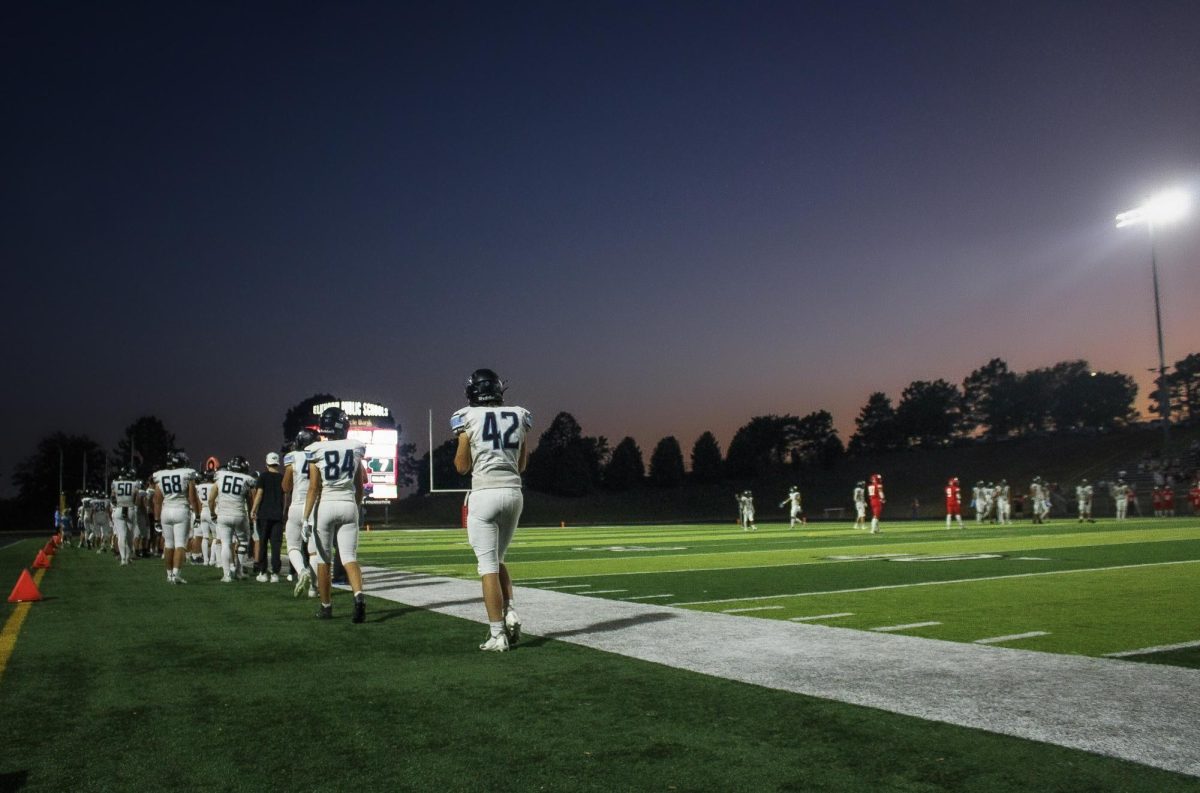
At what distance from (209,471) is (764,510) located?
3104 inches

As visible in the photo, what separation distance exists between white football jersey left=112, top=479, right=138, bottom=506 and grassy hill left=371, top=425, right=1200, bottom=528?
4274 centimetres

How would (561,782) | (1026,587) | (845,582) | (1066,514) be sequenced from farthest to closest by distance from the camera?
(1066,514), (845,582), (1026,587), (561,782)

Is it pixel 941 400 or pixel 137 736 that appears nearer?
pixel 137 736

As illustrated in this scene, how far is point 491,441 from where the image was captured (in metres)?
6.61

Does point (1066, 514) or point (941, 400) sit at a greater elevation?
point (941, 400)

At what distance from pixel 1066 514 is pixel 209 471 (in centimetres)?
4351

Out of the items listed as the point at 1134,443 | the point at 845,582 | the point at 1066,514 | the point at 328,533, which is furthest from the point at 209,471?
the point at 1134,443

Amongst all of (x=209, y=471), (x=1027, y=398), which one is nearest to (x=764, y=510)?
(x=1027, y=398)

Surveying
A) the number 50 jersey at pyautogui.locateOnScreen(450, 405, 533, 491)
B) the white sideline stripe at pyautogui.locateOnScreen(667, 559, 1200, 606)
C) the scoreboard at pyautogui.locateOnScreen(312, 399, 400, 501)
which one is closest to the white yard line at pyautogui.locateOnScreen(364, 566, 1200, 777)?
the number 50 jersey at pyautogui.locateOnScreen(450, 405, 533, 491)

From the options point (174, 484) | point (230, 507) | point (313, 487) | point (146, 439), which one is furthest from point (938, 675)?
point (146, 439)

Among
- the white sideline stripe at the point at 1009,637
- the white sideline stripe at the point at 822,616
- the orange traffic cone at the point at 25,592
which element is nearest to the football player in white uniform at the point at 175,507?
the orange traffic cone at the point at 25,592

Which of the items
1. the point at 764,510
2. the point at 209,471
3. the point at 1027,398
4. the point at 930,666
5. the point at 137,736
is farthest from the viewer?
the point at 1027,398

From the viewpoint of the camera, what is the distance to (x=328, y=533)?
28.0ft

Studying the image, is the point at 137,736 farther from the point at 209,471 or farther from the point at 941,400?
the point at 941,400
